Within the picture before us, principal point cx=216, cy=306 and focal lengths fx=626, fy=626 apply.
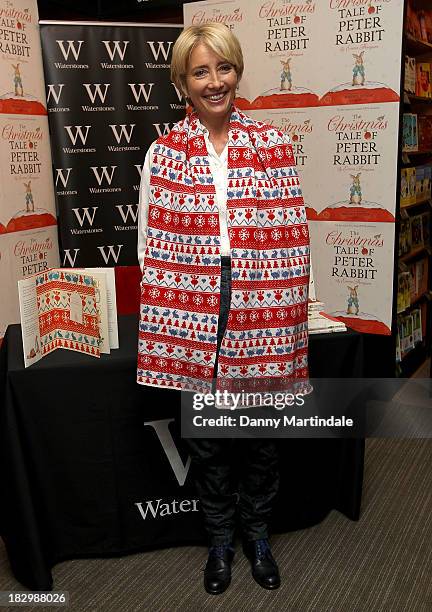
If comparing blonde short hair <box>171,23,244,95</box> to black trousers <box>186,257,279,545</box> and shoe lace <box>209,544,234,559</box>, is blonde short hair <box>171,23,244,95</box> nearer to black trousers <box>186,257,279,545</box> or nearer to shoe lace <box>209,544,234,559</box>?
black trousers <box>186,257,279,545</box>

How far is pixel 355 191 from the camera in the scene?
3336 mm

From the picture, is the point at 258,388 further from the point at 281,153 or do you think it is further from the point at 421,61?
the point at 421,61

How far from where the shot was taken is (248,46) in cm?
349

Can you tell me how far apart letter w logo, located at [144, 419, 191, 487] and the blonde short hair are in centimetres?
119

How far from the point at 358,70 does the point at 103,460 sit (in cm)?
231

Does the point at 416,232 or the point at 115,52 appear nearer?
the point at 115,52

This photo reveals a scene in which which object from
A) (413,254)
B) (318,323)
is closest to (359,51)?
(413,254)

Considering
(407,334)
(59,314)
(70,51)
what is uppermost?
(70,51)

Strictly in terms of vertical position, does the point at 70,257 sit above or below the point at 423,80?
below

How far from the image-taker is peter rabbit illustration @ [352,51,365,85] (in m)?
3.19

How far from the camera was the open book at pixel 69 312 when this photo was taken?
80.4 inches

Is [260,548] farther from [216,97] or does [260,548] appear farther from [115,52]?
[115,52]

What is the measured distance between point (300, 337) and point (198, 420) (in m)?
0.45

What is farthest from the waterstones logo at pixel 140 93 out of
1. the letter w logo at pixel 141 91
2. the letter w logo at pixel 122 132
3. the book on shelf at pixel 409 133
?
the book on shelf at pixel 409 133
